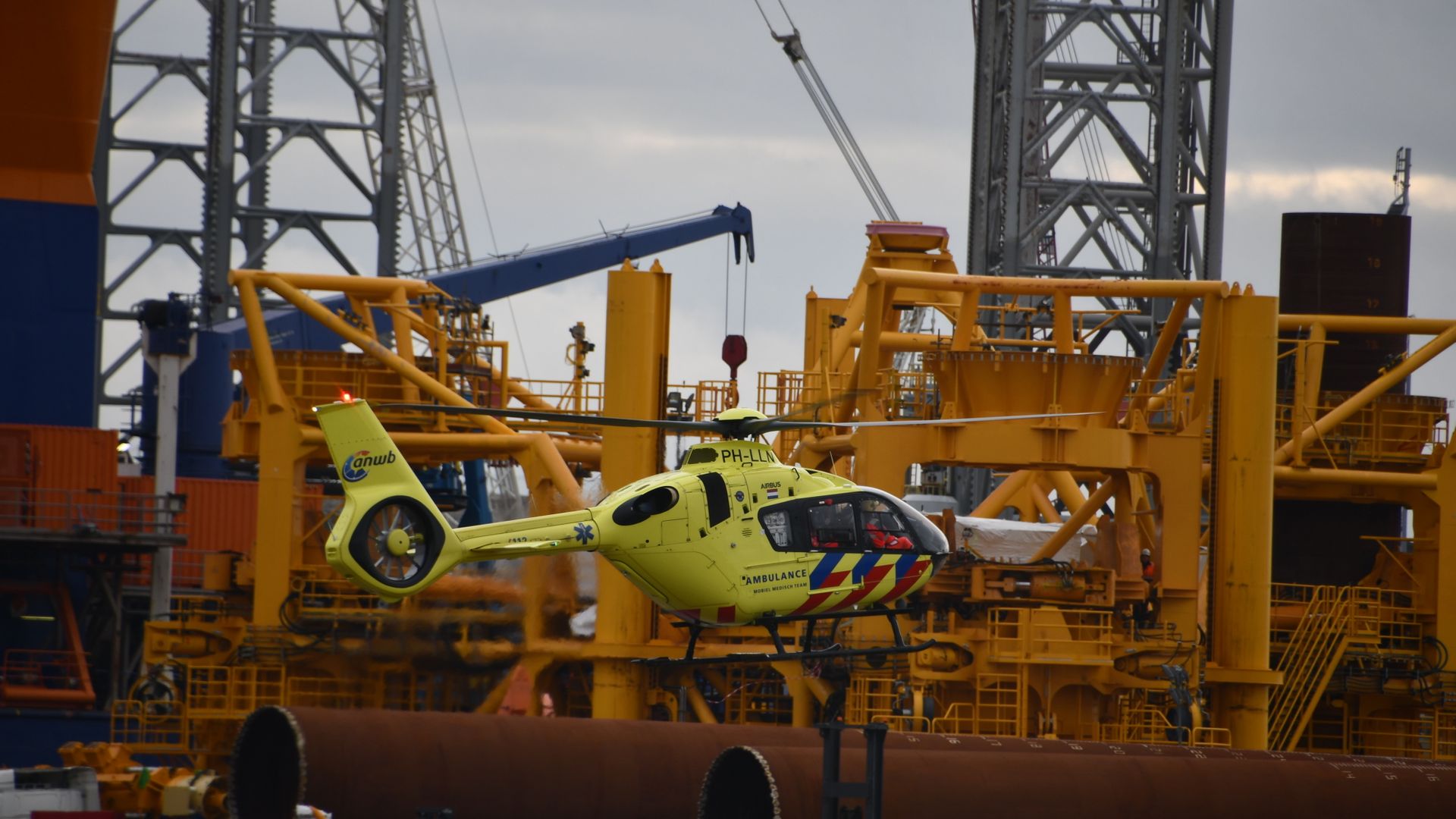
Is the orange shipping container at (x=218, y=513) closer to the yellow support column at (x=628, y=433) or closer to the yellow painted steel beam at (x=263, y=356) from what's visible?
the yellow painted steel beam at (x=263, y=356)

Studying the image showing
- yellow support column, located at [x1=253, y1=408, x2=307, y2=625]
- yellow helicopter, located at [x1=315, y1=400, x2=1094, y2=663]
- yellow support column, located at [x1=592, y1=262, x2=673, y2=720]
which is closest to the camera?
yellow helicopter, located at [x1=315, y1=400, x2=1094, y2=663]

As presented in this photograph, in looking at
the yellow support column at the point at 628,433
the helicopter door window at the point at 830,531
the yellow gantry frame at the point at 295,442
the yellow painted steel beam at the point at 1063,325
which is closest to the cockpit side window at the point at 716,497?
the helicopter door window at the point at 830,531

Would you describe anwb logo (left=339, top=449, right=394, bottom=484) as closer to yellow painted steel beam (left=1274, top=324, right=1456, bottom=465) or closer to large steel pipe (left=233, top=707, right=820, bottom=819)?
large steel pipe (left=233, top=707, right=820, bottom=819)

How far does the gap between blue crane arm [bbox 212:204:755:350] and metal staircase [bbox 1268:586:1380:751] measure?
71.0 ft

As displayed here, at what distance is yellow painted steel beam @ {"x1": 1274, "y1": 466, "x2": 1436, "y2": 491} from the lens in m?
39.9

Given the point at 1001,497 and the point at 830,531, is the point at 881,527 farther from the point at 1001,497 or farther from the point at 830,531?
the point at 1001,497

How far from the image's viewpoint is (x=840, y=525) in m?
23.1

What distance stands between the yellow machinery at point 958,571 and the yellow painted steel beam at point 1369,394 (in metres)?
0.06

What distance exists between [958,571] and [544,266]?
2884cm

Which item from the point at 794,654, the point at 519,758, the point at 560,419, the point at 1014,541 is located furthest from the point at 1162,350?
the point at 794,654

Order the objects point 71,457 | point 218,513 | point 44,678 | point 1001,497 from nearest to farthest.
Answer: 1. point 1001,497
2. point 44,678
3. point 71,457
4. point 218,513

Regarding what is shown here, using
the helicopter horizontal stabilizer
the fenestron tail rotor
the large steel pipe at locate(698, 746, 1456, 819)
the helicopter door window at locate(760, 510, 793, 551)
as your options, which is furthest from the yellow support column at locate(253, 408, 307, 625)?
the helicopter door window at locate(760, 510, 793, 551)

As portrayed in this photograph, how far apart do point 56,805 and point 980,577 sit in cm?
1490

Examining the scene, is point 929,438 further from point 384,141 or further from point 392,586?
point 384,141
